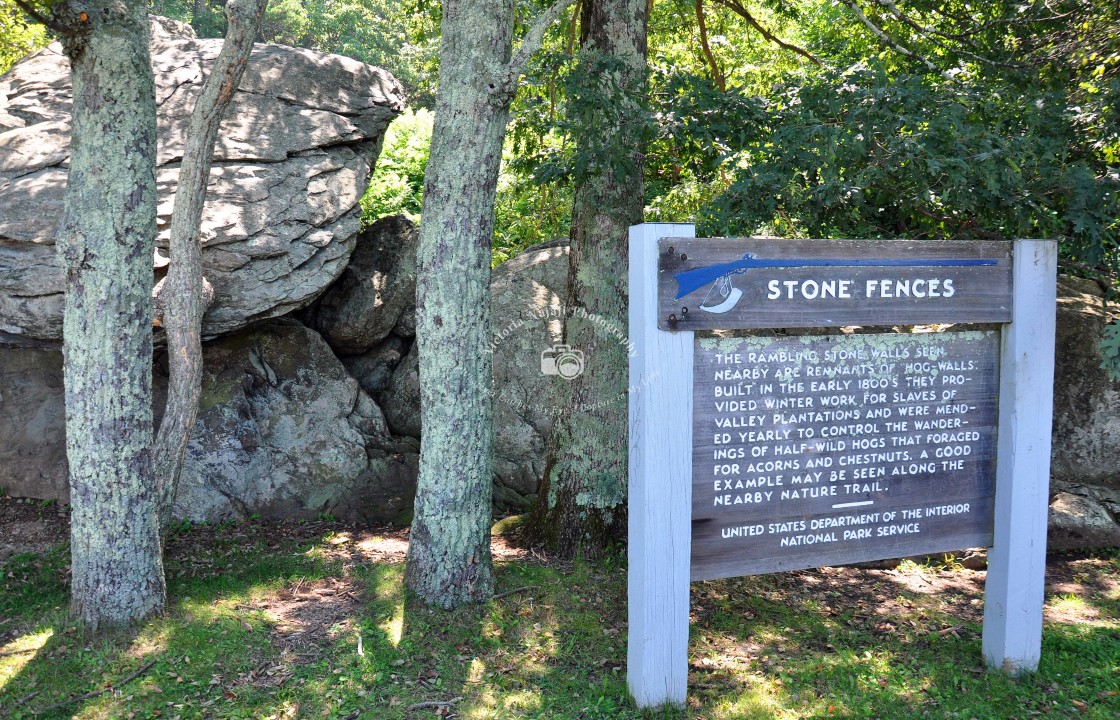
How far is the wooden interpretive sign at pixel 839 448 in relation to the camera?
430 cm

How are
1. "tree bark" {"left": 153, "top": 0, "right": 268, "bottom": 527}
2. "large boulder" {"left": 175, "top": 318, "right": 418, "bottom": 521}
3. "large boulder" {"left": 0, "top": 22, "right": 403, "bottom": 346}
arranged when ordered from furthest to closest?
1. "large boulder" {"left": 175, "top": 318, "right": 418, "bottom": 521}
2. "large boulder" {"left": 0, "top": 22, "right": 403, "bottom": 346}
3. "tree bark" {"left": 153, "top": 0, "right": 268, "bottom": 527}

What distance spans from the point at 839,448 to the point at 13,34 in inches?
490

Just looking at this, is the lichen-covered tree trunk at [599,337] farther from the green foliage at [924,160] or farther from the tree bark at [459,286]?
the tree bark at [459,286]

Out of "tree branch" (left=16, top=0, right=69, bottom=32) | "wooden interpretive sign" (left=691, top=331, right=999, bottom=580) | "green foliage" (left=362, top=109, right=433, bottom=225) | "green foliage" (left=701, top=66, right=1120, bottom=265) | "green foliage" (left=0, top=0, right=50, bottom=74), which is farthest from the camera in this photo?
"green foliage" (left=362, top=109, right=433, bottom=225)

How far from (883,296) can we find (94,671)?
4603 millimetres

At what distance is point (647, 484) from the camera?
4.17m

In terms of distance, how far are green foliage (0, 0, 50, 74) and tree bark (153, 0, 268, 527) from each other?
7.31 metres

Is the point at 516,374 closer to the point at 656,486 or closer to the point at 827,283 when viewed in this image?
the point at 656,486

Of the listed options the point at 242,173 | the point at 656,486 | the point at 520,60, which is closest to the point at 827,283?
the point at 656,486

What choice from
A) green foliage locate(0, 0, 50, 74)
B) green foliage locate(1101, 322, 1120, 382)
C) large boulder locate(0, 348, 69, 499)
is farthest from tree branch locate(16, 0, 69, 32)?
green foliage locate(0, 0, 50, 74)

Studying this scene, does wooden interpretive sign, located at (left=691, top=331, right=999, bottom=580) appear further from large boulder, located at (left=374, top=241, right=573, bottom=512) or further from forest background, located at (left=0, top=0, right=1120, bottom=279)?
large boulder, located at (left=374, top=241, right=573, bottom=512)

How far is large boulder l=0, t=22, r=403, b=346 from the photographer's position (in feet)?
22.7

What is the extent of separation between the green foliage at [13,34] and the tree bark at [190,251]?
24.0 ft

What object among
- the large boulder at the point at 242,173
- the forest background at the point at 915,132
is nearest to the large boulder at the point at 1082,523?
the forest background at the point at 915,132
